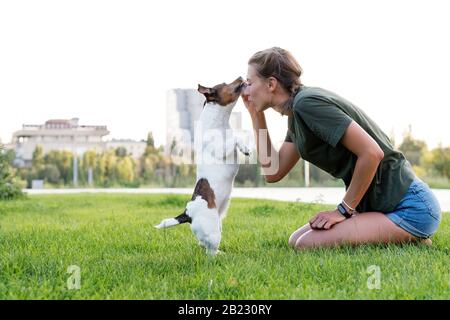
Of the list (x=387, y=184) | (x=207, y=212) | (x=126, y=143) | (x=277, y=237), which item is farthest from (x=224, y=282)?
(x=126, y=143)

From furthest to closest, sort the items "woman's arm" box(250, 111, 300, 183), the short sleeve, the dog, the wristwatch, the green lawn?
1. "woman's arm" box(250, 111, 300, 183)
2. the wristwatch
3. the dog
4. the short sleeve
5. the green lawn

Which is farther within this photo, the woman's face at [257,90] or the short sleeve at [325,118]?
the woman's face at [257,90]

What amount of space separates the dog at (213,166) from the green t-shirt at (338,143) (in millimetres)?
390

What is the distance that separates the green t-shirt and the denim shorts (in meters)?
0.05

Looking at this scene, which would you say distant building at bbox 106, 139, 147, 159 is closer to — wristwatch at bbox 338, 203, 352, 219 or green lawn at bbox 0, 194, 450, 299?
green lawn at bbox 0, 194, 450, 299

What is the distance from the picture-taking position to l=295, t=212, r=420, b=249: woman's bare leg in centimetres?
344

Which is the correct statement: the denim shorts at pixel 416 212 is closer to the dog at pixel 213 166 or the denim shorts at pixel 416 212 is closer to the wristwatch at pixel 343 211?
the wristwatch at pixel 343 211

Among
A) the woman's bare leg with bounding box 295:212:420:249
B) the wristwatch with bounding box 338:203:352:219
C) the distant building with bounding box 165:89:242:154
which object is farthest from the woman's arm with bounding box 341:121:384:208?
the distant building with bounding box 165:89:242:154

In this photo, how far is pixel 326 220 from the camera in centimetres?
343

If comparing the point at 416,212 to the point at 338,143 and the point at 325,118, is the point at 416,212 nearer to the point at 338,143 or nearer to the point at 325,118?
the point at 338,143

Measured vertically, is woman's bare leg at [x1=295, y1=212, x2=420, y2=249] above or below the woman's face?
below

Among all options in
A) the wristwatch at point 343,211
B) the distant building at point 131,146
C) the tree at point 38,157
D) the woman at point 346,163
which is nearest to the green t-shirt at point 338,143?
the woman at point 346,163

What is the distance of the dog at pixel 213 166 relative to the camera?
323 cm

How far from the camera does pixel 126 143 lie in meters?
14.2
